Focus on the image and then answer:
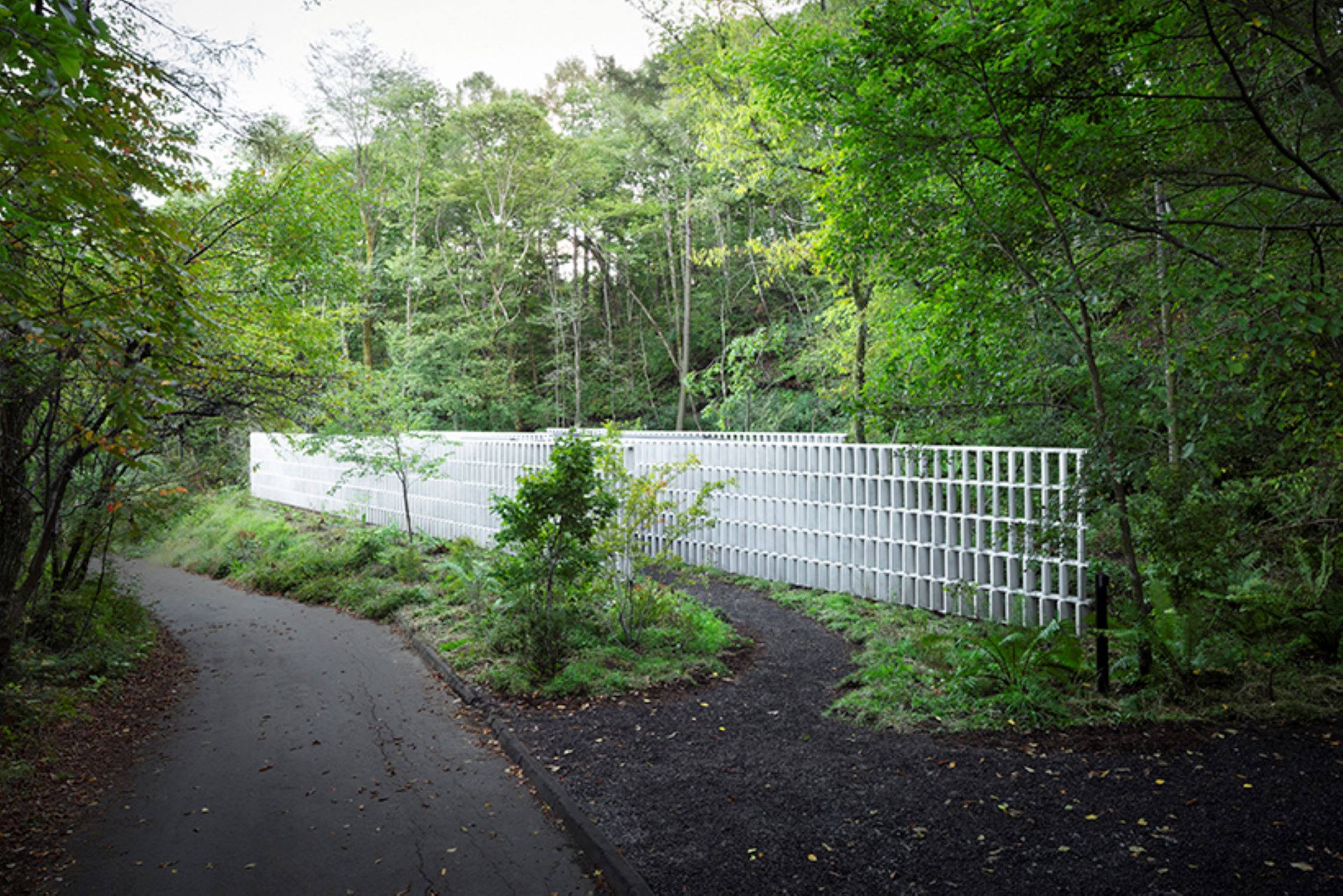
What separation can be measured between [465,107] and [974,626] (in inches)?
852

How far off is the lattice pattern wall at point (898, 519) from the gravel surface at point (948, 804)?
161 centimetres

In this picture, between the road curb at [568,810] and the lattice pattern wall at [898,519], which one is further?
the lattice pattern wall at [898,519]

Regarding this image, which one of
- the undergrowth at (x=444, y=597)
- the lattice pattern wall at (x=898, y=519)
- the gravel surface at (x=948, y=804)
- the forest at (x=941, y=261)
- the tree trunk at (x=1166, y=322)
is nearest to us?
the gravel surface at (x=948, y=804)

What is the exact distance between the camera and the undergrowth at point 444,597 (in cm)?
570

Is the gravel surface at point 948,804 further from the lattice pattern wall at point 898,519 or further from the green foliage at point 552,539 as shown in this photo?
the lattice pattern wall at point 898,519

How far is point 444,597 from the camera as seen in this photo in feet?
28.4

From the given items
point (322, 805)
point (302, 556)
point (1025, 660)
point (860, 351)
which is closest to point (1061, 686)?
point (1025, 660)

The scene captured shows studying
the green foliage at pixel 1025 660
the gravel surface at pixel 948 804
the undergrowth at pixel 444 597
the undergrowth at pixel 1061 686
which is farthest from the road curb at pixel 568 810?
the green foliage at pixel 1025 660

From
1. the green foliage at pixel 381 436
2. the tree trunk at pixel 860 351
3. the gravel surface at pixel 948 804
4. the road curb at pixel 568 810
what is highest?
the tree trunk at pixel 860 351

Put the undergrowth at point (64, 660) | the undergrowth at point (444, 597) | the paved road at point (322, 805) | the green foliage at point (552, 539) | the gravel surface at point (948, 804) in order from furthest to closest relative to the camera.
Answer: the undergrowth at point (444, 597), the green foliage at point (552, 539), the undergrowth at point (64, 660), the paved road at point (322, 805), the gravel surface at point (948, 804)

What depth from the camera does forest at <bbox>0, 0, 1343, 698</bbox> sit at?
340 centimetres

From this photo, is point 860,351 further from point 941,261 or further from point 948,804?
point 948,804

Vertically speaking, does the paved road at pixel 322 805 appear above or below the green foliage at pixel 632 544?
below

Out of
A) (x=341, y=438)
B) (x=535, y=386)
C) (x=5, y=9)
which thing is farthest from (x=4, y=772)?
(x=535, y=386)
